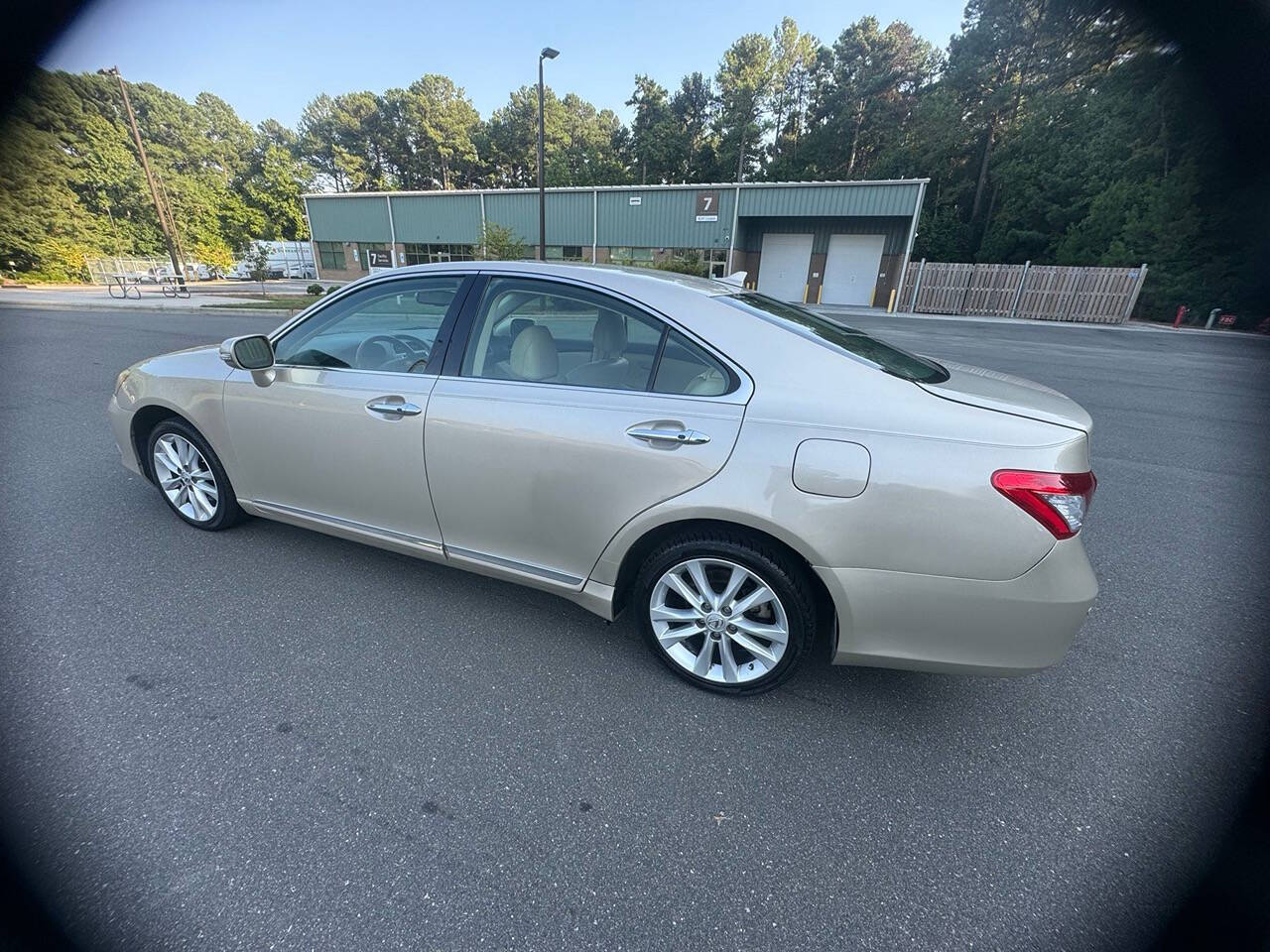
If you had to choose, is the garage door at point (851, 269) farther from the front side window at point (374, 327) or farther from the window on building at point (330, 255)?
the window on building at point (330, 255)

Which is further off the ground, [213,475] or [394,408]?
[394,408]

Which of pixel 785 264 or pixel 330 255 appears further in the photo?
pixel 330 255

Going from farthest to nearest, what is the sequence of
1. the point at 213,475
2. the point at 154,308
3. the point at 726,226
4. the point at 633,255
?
the point at 633,255 → the point at 726,226 → the point at 154,308 → the point at 213,475

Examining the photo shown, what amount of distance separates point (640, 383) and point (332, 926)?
1881 millimetres

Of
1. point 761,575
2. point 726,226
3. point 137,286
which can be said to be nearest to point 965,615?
point 761,575

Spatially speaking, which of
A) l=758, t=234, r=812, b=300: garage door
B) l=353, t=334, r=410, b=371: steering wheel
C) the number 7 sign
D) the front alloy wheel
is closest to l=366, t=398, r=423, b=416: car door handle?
l=353, t=334, r=410, b=371: steering wheel

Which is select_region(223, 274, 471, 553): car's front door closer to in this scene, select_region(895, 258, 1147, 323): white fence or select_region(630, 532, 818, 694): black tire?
select_region(630, 532, 818, 694): black tire

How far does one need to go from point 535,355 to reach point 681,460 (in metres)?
0.94

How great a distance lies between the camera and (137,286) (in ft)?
74.5

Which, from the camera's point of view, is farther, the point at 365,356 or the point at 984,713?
the point at 365,356

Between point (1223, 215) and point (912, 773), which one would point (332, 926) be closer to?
point (912, 773)

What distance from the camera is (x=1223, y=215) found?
19.3 meters

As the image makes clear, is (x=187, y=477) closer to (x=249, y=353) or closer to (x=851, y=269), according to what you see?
(x=249, y=353)

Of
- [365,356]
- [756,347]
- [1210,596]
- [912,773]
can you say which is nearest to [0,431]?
[365,356]
